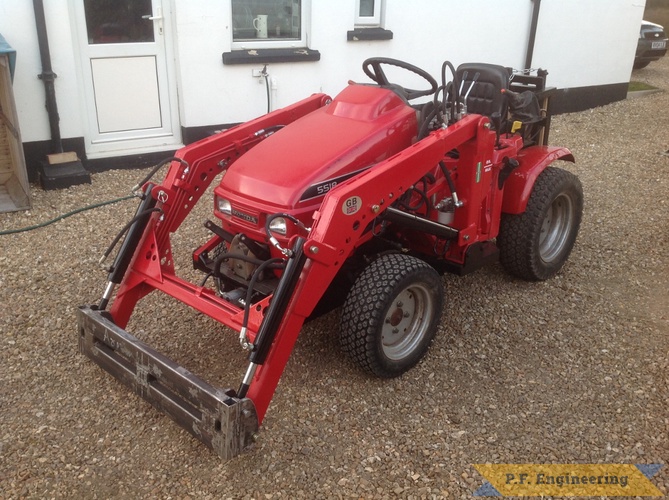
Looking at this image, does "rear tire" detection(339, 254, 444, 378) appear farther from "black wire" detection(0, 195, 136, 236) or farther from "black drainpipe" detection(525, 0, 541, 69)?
"black drainpipe" detection(525, 0, 541, 69)

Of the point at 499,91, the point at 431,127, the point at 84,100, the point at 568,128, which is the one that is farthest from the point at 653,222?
the point at 84,100

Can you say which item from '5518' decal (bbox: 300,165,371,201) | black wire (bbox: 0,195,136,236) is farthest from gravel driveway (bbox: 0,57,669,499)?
'5518' decal (bbox: 300,165,371,201)

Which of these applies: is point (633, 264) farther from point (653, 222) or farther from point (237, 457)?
point (237, 457)

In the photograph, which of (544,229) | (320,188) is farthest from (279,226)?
(544,229)

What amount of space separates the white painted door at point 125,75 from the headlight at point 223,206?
130 inches

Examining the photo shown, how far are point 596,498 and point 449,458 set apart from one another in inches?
22.9

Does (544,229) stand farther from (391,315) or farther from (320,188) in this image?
(320,188)

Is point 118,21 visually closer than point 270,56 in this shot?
Yes

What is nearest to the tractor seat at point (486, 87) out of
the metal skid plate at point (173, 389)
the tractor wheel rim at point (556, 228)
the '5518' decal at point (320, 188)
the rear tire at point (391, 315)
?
the tractor wheel rim at point (556, 228)

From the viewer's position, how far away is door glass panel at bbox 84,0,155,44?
589 centimetres

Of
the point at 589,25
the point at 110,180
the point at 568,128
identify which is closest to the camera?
→ the point at 110,180

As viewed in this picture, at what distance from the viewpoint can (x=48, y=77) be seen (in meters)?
5.56

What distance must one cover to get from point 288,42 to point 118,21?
1.68 metres

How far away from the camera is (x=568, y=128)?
8.34m
